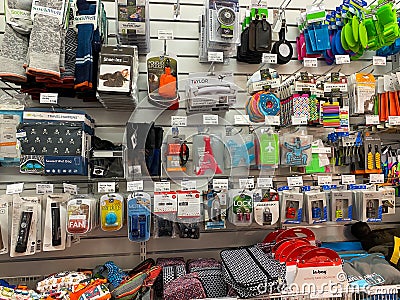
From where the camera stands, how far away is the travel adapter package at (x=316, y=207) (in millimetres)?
2307

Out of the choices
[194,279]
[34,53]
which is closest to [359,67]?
[194,279]

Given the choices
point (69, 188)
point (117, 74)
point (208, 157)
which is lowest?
point (69, 188)

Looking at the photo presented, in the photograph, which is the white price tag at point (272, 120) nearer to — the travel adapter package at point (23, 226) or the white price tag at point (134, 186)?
the white price tag at point (134, 186)

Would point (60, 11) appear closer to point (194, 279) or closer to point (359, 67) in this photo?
point (194, 279)

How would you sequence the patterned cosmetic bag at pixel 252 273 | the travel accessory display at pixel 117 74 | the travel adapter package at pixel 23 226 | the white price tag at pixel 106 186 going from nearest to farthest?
the patterned cosmetic bag at pixel 252 273
the travel adapter package at pixel 23 226
the travel accessory display at pixel 117 74
the white price tag at pixel 106 186

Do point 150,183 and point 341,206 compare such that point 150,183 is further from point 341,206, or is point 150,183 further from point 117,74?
point 341,206

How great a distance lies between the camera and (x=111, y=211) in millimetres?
2135

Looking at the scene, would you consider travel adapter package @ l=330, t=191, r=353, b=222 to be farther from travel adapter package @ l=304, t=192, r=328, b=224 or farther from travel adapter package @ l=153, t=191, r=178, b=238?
travel adapter package @ l=153, t=191, r=178, b=238

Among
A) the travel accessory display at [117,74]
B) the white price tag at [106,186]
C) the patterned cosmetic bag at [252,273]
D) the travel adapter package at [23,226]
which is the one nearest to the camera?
the patterned cosmetic bag at [252,273]

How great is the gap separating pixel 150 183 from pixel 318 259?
1024 millimetres

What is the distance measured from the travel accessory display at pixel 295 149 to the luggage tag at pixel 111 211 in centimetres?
102

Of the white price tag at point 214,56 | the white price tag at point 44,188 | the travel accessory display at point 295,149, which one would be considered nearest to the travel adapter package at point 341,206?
the travel accessory display at point 295,149

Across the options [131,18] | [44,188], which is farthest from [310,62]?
[44,188]

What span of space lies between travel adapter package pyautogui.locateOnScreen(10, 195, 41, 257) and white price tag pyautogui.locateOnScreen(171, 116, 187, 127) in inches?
35.6
